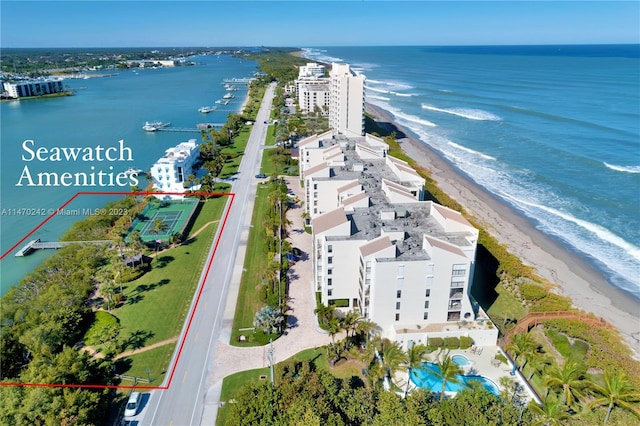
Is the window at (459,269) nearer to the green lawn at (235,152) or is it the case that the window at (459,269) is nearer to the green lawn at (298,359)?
the green lawn at (298,359)

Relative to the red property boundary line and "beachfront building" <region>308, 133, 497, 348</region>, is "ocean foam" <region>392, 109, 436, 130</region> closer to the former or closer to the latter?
the red property boundary line

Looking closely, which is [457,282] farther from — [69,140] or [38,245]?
[69,140]

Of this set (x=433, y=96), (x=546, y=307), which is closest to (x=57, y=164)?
(x=546, y=307)

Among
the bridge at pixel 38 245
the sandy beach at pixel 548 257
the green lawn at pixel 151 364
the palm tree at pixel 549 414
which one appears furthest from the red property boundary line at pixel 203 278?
the sandy beach at pixel 548 257

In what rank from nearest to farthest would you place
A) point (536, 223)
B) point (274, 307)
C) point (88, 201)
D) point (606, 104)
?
point (274, 307), point (536, 223), point (88, 201), point (606, 104)

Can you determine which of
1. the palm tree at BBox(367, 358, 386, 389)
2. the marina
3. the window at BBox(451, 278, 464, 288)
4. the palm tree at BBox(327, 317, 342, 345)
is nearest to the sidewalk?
the palm tree at BBox(327, 317, 342, 345)

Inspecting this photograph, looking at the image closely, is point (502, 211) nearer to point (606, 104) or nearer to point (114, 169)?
point (114, 169)

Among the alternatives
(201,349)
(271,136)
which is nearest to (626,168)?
(271,136)

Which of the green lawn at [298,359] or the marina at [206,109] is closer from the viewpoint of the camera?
the green lawn at [298,359]
